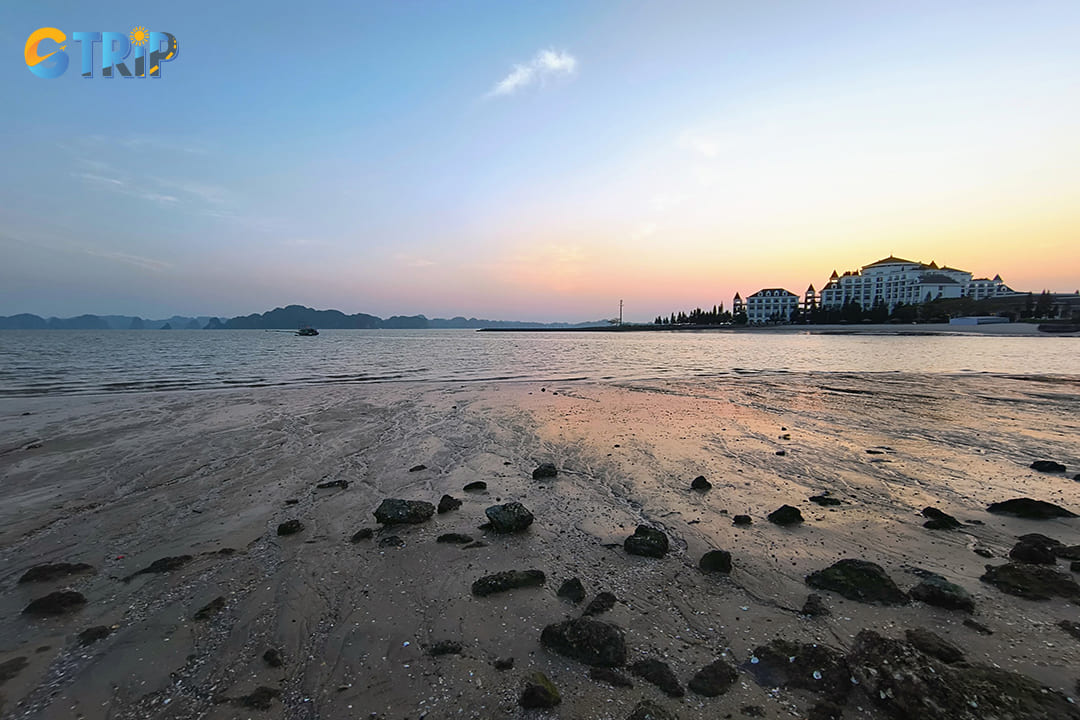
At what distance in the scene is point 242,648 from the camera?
164 inches

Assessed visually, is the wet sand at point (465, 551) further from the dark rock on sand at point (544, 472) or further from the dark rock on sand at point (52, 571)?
the dark rock on sand at point (544, 472)

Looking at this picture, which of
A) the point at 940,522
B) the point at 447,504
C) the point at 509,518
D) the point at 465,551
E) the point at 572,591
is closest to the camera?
the point at 572,591

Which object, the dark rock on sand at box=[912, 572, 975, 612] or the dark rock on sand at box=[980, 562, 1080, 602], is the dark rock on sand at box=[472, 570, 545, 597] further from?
the dark rock on sand at box=[980, 562, 1080, 602]

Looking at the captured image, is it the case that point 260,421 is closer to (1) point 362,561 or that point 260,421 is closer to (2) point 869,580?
(1) point 362,561

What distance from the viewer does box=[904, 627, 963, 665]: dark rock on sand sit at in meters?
3.68

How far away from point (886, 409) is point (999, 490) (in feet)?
28.7

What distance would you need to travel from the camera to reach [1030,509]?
21.7 feet

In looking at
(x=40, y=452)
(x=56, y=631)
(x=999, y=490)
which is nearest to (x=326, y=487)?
(x=56, y=631)

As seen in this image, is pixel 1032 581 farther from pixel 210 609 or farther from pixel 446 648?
pixel 210 609

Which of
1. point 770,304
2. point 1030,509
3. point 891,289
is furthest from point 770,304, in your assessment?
point 1030,509

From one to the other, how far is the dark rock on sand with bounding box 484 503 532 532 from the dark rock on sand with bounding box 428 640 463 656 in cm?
237

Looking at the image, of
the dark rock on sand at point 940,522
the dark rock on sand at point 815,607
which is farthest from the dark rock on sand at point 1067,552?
the dark rock on sand at point 815,607

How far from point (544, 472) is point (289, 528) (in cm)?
448

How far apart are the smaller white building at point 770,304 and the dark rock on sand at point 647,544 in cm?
18533
